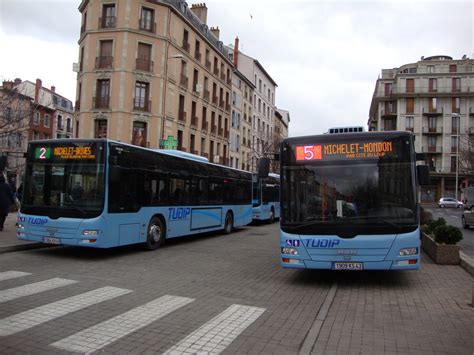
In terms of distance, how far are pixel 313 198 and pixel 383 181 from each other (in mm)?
1256

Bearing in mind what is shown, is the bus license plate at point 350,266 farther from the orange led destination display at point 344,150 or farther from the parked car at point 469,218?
the parked car at point 469,218

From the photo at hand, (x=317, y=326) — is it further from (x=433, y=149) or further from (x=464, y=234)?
(x=433, y=149)

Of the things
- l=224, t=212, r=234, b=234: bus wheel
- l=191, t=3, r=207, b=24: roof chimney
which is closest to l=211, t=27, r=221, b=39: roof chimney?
l=191, t=3, r=207, b=24: roof chimney

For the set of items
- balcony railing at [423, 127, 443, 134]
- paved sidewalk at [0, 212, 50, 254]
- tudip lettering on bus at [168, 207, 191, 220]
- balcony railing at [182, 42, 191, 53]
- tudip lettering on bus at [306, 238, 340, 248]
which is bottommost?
paved sidewalk at [0, 212, 50, 254]

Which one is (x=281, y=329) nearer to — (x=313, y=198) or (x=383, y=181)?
(x=313, y=198)

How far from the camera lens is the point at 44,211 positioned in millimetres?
10266

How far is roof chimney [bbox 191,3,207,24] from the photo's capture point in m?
47.0

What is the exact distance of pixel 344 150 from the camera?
26.0ft

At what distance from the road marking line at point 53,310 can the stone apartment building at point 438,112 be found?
64776 millimetres

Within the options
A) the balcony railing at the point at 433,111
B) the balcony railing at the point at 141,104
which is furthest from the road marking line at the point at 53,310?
the balcony railing at the point at 433,111

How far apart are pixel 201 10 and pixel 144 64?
1496 centimetres

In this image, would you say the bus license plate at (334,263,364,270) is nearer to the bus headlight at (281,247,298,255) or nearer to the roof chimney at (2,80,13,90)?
the bus headlight at (281,247,298,255)

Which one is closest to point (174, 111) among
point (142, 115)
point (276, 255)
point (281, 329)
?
point (142, 115)

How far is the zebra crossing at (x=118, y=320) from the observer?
4602mm
